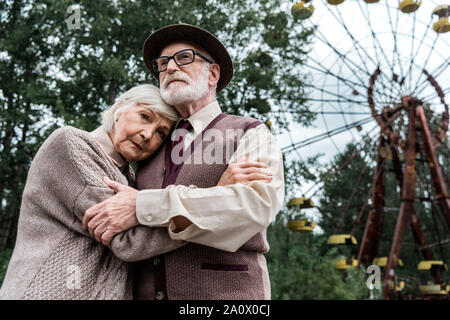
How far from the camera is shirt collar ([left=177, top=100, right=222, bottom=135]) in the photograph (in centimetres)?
201

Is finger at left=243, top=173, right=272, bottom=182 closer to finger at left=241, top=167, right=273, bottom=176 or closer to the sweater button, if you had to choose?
finger at left=241, top=167, right=273, bottom=176

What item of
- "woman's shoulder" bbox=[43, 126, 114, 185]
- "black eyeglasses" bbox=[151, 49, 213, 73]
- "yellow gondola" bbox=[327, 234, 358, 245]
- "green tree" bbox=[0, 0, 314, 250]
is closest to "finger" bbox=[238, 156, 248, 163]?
"woman's shoulder" bbox=[43, 126, 114, 185]

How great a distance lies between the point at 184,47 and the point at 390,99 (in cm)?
893

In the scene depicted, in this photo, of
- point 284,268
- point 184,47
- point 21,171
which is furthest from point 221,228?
point 21,171

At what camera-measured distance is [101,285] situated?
5.05 ft

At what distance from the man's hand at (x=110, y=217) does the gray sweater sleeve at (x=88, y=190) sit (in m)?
0.03

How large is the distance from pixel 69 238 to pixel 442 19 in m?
9.79

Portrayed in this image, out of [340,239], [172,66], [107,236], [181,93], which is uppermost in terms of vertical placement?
[172,66]

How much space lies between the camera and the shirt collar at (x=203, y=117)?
6.58ft

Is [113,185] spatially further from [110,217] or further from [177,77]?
[177,77]

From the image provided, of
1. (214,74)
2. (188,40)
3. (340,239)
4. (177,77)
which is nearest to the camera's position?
(177,77)

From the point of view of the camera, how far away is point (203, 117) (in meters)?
2.06

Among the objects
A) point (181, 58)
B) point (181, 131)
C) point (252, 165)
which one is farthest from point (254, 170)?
point (181, 58)
